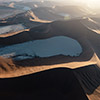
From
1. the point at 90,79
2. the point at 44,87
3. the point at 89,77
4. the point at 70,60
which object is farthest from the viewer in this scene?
the point at 70,60

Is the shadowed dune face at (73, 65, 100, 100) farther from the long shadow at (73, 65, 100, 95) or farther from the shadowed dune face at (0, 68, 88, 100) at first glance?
the shadowed dune face at (0, 68, 88, 100)

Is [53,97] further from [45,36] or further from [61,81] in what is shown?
[45,36]

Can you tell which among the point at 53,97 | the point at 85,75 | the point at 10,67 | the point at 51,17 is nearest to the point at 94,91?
the point at 85,75

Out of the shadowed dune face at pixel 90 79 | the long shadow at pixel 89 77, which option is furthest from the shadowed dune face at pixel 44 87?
the long shadow at pixel 89 77

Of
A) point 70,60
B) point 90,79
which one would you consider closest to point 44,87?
point 90,79

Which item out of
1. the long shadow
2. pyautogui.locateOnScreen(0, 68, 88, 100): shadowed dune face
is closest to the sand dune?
the long shadow

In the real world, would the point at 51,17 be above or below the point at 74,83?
below

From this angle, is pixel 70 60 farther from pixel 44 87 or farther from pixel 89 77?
pixel 44 87

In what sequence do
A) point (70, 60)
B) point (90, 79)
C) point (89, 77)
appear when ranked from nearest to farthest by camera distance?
point (90, 79)
point (89, 77)
point (70, 60)
